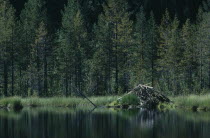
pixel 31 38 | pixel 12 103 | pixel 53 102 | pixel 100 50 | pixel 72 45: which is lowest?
pixel 53 102

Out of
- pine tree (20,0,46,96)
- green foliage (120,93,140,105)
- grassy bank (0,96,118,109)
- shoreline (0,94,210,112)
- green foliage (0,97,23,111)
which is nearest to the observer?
shoreline (0,94,210,112)

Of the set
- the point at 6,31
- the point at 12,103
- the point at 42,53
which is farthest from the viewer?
the point at 42,53

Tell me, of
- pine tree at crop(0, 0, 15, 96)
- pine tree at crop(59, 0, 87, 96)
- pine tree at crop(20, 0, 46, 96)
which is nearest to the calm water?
pine tree at crop(0, 0, 15, 96)

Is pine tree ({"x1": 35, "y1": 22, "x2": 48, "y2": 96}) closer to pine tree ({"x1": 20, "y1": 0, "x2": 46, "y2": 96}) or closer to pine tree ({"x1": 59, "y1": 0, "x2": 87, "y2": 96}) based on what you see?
pine tree ({"x1": 20, "y1": 0, "x2": 46, "y2": 96})

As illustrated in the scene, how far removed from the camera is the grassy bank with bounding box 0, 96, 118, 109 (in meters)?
34.4

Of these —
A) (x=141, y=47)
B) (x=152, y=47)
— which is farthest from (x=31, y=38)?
(x=152, y=47)

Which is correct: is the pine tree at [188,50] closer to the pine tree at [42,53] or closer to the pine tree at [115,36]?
the pine tree at [115,36]

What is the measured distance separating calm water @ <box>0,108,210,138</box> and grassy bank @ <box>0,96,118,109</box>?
9006 millimetres

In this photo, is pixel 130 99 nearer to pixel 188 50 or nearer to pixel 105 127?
pixel 105 127

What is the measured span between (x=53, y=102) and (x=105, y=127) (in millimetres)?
16984

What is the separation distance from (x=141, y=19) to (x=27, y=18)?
16.5 metres

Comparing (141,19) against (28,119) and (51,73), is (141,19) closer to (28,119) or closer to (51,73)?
(51,73)

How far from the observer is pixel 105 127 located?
804 inches

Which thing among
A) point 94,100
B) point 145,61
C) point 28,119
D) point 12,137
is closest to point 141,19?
point 145,61
